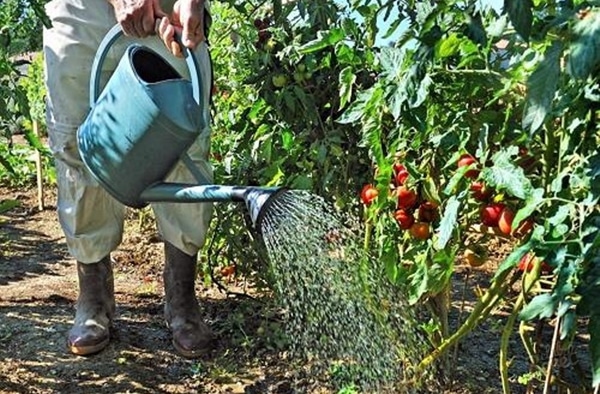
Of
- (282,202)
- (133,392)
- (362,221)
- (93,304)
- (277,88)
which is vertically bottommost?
(133,392)

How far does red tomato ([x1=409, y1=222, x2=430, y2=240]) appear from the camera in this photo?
158 centimetres

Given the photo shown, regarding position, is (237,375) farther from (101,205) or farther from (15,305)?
(15,305)

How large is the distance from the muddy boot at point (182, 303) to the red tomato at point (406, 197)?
2.50 ft

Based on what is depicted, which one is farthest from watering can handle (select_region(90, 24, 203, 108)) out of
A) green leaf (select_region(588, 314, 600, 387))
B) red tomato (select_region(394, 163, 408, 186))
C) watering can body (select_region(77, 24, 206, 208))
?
green leaf (select_region(588, 314, 600, 387))

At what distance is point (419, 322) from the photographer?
203 centimetres

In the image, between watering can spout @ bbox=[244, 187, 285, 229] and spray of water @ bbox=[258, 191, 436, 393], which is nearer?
watering can spout @ bbox=[244, 187, 285, 229]

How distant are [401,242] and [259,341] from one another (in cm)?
58

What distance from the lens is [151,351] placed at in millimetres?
2154

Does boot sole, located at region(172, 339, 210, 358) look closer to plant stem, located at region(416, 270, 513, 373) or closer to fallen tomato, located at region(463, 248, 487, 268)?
plant stem, located at region(416, 270, 513, 373)

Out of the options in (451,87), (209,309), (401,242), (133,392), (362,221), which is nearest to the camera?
(451,87)

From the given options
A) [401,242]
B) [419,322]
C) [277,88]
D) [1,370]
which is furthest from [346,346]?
[1,370]

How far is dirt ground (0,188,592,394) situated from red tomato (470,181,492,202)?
1.76ft

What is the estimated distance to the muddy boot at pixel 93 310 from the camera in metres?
2.09

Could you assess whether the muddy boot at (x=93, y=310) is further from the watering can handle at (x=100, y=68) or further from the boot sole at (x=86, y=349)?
the watering can handle at (x=100, y=68)
